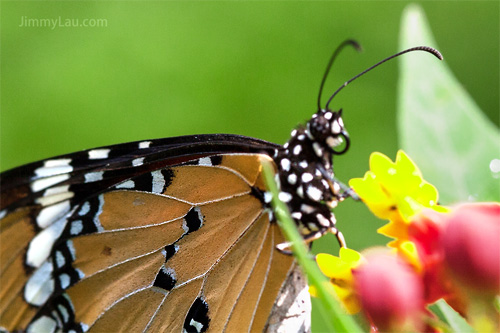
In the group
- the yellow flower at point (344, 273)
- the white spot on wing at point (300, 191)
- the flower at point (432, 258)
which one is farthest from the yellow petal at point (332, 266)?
the white spot on wing at point (300, 191)

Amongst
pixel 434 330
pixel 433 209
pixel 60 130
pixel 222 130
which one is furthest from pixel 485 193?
pixel 60 130

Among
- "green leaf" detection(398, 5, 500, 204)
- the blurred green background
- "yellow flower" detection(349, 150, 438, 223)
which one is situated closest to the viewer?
"yellow flower" detection(349, 150, 438, 223)

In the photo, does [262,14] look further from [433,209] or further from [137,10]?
[433,209]

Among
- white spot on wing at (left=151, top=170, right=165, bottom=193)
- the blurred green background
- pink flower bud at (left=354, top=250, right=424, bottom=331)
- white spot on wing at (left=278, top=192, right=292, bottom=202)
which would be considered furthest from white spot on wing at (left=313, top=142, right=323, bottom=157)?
the blurred green background

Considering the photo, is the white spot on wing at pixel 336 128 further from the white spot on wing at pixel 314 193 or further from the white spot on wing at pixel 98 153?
the white spot on wing at pixel 98 153

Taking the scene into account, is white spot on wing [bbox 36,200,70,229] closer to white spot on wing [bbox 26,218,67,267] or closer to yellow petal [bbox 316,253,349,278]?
white spot on wing [bbox 26,218,67,267]

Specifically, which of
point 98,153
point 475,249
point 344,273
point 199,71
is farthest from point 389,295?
point 199,71

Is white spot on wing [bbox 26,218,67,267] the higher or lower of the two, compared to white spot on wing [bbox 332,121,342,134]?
lower
